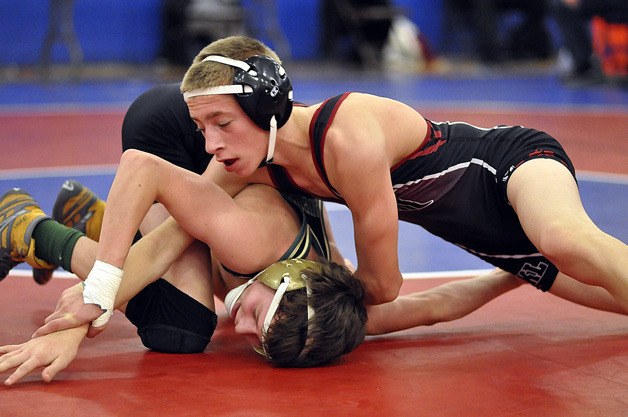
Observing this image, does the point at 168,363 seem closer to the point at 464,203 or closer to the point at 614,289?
the point at 464,203

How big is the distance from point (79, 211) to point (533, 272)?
6.32ft

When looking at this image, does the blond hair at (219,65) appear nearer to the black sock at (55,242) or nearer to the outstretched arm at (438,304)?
the black sock at (55,242)

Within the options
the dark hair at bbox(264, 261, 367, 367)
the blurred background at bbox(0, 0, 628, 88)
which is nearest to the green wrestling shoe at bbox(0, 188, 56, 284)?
the dark hair at bbox(264, 261, 367, 367)

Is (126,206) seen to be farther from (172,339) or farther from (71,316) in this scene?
(172,339)

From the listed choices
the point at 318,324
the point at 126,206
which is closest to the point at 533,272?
the point at 318,324

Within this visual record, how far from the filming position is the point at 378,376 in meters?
3.59

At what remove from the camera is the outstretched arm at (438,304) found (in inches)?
160

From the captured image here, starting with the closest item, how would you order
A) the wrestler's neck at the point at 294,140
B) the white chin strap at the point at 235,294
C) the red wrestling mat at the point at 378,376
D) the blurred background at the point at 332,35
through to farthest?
the red wrestling mat at the point at 378,376
the white chin strap at the point at 235,294
the wrestler's neck at the point at 294,140
the blurred background at the point at 332,35

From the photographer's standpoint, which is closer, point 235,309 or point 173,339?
point 235,309

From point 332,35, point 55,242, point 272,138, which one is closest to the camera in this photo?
point 272,138

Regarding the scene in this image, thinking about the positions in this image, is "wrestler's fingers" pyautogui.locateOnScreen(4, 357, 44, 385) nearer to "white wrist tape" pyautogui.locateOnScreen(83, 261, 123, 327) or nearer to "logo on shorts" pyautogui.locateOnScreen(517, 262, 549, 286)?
"white wrist tape" pyautogui.locateOnScreen(83, 261, 123, 327)

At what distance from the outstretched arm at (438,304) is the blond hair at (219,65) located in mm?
1033

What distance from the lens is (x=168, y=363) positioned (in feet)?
12.3

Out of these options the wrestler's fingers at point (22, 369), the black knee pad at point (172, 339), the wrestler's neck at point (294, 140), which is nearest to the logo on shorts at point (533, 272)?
the wrestler's neck at point (294, 140)
